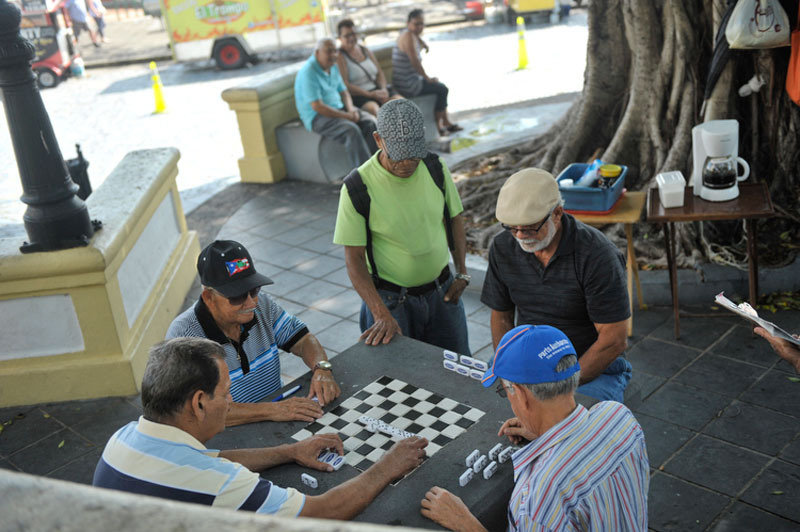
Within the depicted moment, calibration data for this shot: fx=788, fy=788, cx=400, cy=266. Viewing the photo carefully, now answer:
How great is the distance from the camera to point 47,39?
17.5m

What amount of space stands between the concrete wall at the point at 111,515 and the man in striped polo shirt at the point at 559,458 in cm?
167

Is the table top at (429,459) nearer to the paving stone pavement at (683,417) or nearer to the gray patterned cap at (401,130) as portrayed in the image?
the paving stone pavement at (683,417)

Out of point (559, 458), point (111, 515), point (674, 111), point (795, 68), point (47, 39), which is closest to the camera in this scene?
point (111, 515)

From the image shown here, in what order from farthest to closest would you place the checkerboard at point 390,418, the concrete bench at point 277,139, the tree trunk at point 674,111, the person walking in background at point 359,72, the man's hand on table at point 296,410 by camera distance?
the person walking in background at point 359,72 < the concrete bench at point 277,139 < the tree trunk at point 674,111 < the man's hand on table at point 296,410 < the checkerboard at point 390,418

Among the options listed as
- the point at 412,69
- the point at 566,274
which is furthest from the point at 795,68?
the point at 412,69

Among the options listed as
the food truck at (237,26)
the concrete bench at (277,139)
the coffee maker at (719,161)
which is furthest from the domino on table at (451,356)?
the food truck at (237,26)

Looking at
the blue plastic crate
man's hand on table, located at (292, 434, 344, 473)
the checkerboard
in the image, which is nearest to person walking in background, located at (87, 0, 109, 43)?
the blue plastic crate

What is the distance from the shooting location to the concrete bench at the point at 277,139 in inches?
374

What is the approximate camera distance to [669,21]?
619 centimetres

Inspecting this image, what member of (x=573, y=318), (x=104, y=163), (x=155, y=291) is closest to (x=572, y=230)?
(x=573, y=318)

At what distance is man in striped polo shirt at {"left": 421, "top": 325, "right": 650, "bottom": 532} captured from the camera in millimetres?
2406

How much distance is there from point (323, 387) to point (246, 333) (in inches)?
17.7

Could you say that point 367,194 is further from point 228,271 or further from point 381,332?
point 228,271

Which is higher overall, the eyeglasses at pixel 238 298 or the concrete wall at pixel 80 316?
the eyeglasses at pixel 238 298
